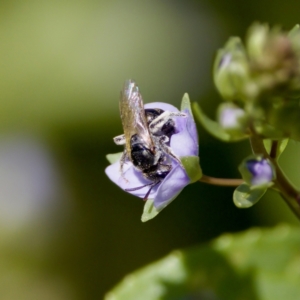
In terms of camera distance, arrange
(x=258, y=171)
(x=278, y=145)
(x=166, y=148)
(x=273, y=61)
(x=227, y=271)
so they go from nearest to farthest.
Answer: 1. (x=273, y=61)
2. (x=258, y=171)
3. (x=278, y=145)
4. (x=166, y=148)
5. (x=227, y=271)

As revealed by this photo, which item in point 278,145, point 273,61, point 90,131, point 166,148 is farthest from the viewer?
point 90,131

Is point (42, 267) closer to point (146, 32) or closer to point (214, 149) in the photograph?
point (214, 149)

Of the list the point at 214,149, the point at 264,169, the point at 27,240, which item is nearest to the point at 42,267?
the point at 27,240

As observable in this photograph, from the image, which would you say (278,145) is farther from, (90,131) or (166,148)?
(90,131)

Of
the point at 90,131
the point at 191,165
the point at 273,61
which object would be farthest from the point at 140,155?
the point at 90,131

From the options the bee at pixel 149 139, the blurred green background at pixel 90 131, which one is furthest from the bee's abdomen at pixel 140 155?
the blurred green background at pixel 90 131

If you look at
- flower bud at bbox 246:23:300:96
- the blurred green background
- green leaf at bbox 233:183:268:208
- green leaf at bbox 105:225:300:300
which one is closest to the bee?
green leaf at bbox 233:183:268:208

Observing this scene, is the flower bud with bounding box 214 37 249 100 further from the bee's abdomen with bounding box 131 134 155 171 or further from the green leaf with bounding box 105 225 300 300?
the green leaf with bounding box 105 225 300 300

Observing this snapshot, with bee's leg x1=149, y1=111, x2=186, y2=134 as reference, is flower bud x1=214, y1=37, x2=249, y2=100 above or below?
above
